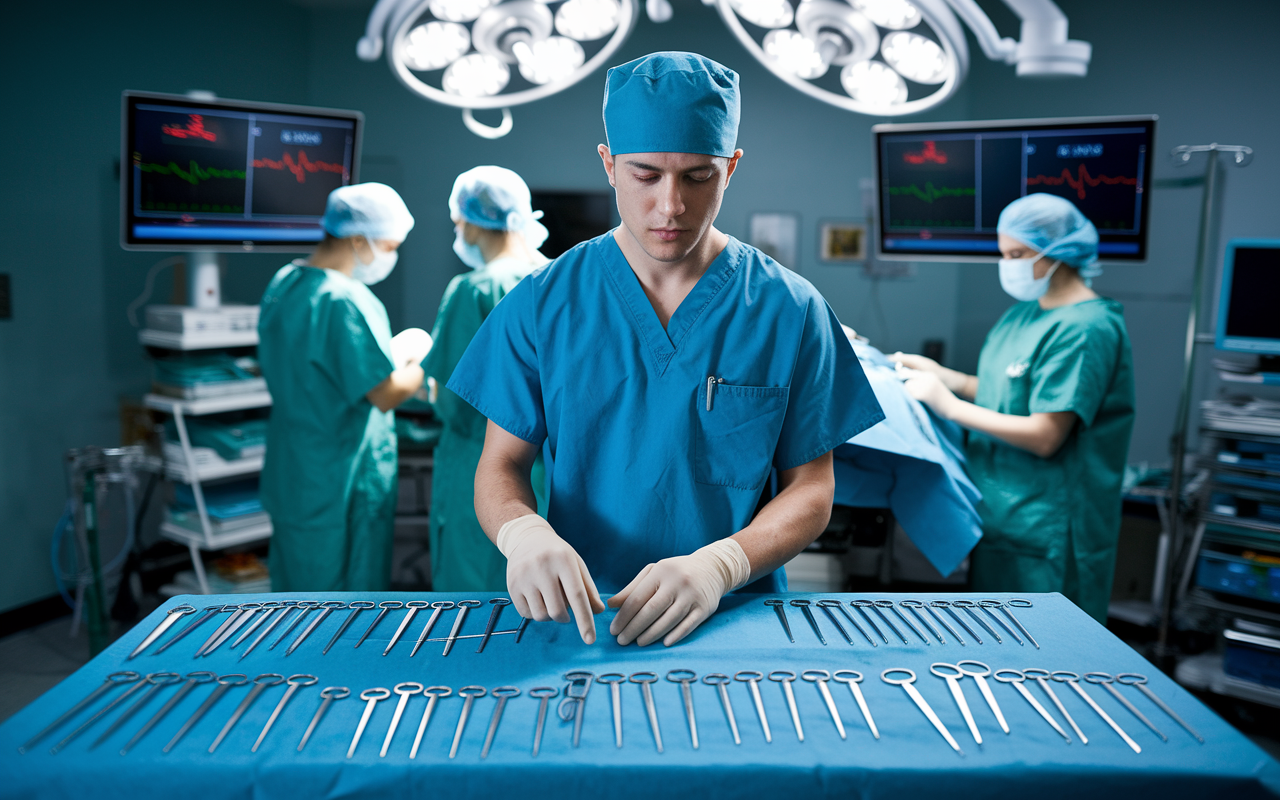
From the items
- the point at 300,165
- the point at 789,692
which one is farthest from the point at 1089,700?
the point at 300,165

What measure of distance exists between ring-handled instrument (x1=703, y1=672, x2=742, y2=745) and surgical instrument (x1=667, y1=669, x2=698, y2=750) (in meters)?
0.02

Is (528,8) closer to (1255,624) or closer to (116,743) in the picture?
(116,743)

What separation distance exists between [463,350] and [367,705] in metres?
1.69

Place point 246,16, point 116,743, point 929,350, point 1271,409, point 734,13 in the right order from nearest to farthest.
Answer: point 116,743 → point 734,13 → point 1271,409 → point 246,16 → point 929,350

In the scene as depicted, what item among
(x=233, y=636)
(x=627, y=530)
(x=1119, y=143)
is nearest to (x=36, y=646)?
(x=233, y=636)

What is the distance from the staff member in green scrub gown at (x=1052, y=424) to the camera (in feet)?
7.11

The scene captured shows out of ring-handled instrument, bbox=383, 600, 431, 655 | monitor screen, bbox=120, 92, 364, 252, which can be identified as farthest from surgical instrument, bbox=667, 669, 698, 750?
monitor screen, bbox=120, 92, 364, 252

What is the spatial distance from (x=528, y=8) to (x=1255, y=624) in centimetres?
274

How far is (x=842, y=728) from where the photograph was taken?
2.80 ft

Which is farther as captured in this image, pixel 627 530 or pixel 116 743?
pixel 627 530

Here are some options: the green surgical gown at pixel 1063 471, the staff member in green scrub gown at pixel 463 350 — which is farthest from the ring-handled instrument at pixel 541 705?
the green surgical gown at pixel 1063 471

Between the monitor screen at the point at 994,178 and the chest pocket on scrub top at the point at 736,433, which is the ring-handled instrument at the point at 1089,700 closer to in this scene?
the chest pocket on scrub top at the point at 736,433

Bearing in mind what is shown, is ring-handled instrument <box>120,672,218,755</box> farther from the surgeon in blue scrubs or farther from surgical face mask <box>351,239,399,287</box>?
surgical face mask <box>351,239,399,287</box>

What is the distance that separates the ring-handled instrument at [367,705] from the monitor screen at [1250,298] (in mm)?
2628
